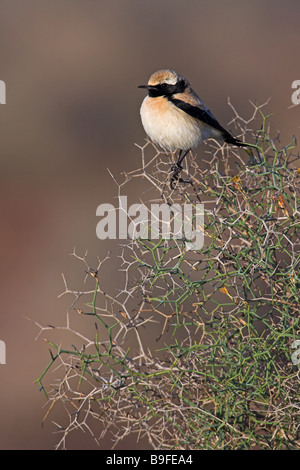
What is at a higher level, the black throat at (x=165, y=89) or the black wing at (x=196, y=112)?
the black throat at (x=165, y=89)

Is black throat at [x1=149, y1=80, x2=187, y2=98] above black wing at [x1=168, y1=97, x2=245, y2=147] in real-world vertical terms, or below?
above

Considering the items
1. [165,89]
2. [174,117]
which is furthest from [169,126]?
[165,89]

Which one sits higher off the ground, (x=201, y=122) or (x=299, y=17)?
(x=299, y=17)

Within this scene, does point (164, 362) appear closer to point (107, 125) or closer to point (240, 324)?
point (240, 324)

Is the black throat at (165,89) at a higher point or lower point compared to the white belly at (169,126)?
higher

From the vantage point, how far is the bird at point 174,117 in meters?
2.61

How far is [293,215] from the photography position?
143 centimetres

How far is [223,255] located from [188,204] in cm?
13

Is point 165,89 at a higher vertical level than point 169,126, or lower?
higher

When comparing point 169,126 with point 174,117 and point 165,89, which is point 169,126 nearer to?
point 174,117

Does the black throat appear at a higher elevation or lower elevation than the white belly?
higher

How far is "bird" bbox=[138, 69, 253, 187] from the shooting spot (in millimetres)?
2605

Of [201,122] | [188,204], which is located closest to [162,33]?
[201,122]

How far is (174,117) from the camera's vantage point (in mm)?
2648
